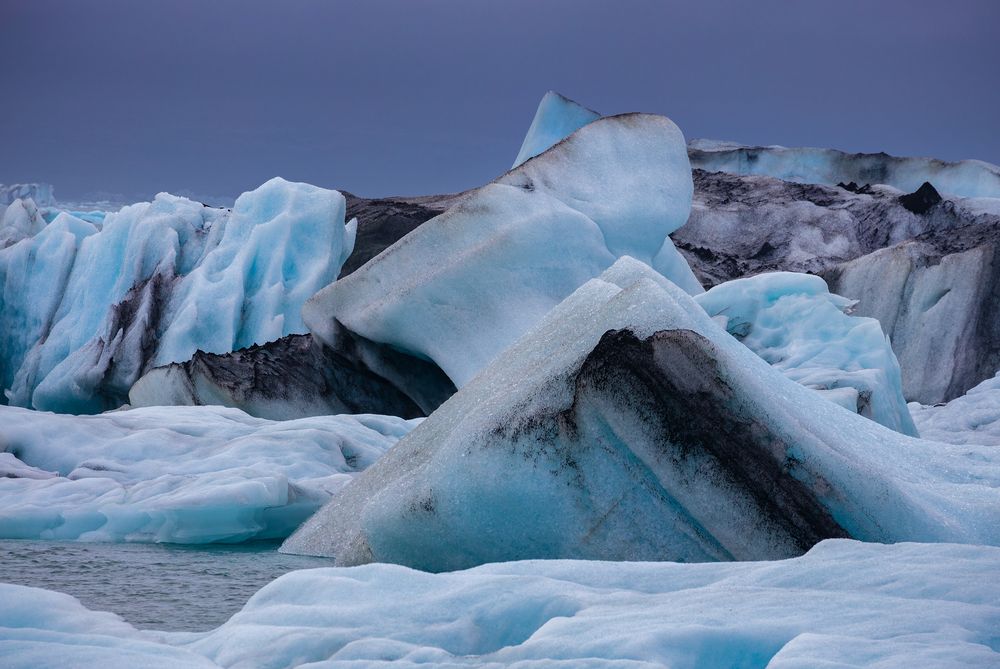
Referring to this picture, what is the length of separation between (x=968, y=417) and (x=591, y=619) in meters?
9.72

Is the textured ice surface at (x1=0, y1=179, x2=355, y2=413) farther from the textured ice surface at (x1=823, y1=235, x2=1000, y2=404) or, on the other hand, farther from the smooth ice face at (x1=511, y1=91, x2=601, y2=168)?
the textured ice surface at (x1=823, y1=235, x2=1000, y2=404)

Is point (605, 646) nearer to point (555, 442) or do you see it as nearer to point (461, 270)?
point (555, 442)

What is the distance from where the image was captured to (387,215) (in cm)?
1438

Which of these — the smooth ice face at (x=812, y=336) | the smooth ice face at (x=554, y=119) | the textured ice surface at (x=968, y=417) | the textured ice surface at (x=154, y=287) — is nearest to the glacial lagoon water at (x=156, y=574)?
the smooth ice face at (x=812, y=336)

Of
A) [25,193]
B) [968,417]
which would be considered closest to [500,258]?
[968,417]

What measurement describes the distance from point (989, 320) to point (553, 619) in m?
11.3

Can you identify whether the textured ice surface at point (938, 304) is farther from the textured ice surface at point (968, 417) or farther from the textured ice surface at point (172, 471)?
the textured ice surface at point (172, 471)

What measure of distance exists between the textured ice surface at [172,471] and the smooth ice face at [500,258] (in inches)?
38.0

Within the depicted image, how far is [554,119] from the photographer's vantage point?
1703 cm

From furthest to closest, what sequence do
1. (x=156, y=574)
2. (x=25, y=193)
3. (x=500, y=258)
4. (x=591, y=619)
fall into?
(x=25, y=193)
(x=500, y=258)
(x=156, y=574)
(x=591, y=619)

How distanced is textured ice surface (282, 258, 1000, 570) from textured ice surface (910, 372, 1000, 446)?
588 centimetres

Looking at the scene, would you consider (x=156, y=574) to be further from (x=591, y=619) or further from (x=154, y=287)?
(x=154, y=287)

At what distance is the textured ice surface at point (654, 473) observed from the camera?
12.5 ft

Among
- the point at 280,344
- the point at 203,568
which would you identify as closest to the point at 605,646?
the point at 203,568
